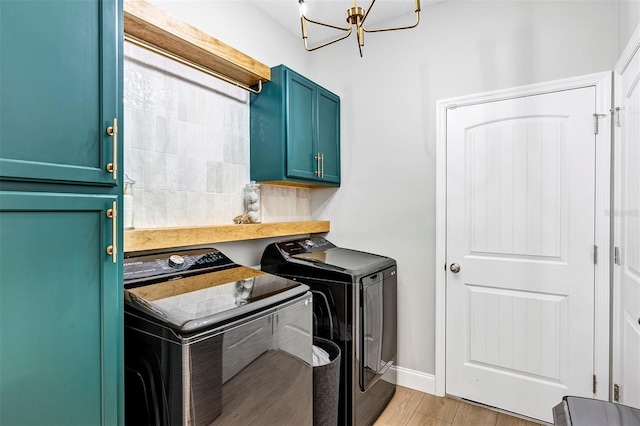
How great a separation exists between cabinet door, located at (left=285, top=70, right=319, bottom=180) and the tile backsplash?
336mm

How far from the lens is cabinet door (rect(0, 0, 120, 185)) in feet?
3.00

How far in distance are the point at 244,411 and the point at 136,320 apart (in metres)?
0.52

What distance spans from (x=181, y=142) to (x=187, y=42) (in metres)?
0.54

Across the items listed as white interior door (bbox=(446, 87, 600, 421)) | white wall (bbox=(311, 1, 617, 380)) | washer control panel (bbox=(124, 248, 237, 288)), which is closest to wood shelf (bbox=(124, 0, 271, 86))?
white wall (bbox=(311, 1, 617, 380))

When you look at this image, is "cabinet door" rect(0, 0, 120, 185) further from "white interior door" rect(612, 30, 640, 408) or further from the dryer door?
"white interior door" rect(612, 30, 640, 408)

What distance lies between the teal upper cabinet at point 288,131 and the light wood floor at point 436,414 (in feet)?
5.62

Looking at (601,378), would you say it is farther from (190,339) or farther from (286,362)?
(190,339)

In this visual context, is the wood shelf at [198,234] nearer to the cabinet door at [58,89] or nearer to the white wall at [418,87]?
the cabinet door at [58,89]

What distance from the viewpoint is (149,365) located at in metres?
1.20

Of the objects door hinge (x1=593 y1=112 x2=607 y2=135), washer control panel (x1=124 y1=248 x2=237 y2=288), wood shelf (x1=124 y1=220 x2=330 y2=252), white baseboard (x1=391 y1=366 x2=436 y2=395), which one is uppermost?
door hinge (x1=593 y1=112 x2=607 y2=135)

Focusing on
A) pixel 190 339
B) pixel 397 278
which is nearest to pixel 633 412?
pixel 190 339

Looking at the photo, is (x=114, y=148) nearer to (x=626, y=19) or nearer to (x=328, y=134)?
(x=328, y=134)

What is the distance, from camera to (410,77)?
2600 mm

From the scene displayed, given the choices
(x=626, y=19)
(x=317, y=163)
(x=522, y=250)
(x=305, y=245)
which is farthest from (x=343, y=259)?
(x=626, y=19)
